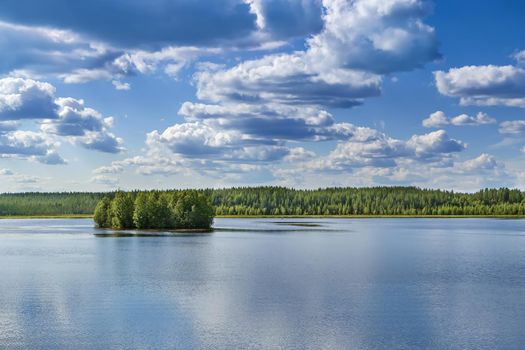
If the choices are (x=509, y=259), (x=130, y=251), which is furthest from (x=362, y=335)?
(x=130, y=251)

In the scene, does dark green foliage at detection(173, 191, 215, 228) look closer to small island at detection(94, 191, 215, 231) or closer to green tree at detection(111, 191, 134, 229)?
small island at detection(94, 191, 215, 231)

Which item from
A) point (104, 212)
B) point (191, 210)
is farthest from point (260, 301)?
point (104, 212)

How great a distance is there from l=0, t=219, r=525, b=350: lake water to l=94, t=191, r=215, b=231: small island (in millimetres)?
73315

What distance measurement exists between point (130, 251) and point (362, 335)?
6316 centimetres

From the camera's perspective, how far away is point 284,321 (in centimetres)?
4297

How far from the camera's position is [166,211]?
16650cm

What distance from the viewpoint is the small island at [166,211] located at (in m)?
165

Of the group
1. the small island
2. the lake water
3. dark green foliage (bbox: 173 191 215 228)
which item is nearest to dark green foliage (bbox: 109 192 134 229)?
the small island

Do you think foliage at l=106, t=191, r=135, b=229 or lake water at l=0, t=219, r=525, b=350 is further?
foliage at l=106, t=191, r=135, b=229

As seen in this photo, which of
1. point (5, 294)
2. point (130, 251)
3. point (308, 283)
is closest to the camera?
point (5, 294)

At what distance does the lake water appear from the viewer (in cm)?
3819

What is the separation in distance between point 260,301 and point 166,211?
118 meters

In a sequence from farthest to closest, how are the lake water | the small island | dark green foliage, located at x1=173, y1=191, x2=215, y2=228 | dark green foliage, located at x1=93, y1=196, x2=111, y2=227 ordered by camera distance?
1. dark green foliage, located at x1=93, y1=196, x2=111, y2=227
2. the small island
3. dark green foliage, located at x1=173, y1=191, x2=215, y2=228
4. the lake water

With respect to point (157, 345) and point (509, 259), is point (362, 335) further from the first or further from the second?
point (509, 259)
